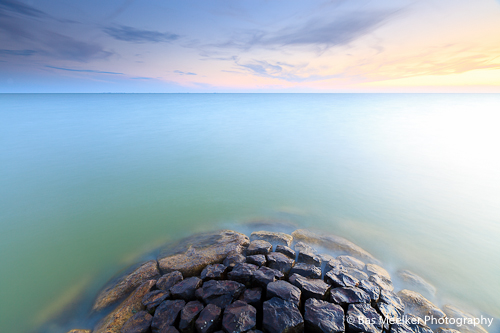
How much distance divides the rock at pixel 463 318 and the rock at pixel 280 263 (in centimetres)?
256

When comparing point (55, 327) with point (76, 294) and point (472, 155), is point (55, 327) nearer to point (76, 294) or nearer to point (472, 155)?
point (76, 294)

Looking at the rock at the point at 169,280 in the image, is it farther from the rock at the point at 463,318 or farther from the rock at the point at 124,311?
the rock at the point at 463,318

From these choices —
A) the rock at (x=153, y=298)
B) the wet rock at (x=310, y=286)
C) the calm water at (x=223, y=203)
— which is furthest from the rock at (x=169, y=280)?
the wet rock at (x=310, y=286)

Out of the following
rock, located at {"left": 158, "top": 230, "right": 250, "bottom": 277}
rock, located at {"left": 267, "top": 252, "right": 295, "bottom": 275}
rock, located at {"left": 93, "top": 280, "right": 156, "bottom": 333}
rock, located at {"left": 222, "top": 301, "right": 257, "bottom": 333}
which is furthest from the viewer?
rock, located at {"left": 158, "top": 230, "right": 250, "bottom": 277}

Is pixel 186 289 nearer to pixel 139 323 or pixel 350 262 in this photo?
pixel 139 323

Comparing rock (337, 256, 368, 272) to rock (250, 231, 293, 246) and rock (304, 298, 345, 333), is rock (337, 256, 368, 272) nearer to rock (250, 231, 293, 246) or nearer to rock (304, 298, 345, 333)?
rock (250, 231, 293, 246)

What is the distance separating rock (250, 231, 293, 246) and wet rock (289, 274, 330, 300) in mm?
1372

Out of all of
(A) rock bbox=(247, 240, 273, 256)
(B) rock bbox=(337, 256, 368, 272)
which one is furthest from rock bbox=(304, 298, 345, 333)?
(B) rock bbox=(337, 256, 368, 272)

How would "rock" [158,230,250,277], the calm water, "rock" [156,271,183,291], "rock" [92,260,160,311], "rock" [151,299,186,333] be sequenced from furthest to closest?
the calm water < "rock" [158,230,250,277] < "rock" [92,260,160,311] < "rock" [156,271,183,291] < "rock" [151,299,186,333]

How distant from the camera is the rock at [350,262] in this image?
430 cm

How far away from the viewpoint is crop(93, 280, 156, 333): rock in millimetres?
3035

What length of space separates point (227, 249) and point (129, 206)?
4299mm

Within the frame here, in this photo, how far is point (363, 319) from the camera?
2859mm

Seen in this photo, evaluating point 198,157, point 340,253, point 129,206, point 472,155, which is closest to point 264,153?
point 198,157
